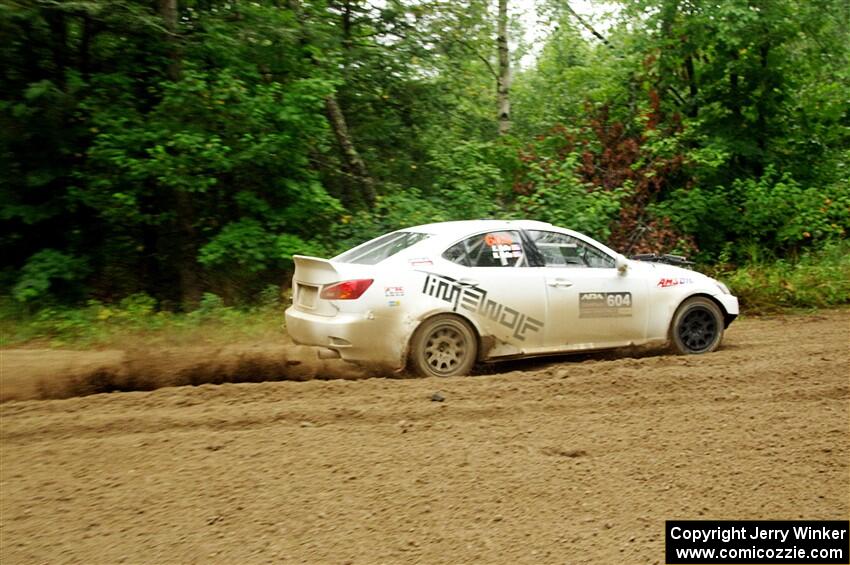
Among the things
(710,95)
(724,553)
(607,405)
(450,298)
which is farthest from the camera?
(710,95)

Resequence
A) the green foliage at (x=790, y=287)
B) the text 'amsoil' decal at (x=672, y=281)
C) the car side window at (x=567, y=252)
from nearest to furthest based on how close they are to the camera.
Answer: the car side window at (x=567, y=252) → the text 'amsoil' decal at (x=672, y=281) → the green foliage at (x=790, y=287)

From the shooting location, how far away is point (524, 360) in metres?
9.27

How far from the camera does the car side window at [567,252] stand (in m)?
8.76

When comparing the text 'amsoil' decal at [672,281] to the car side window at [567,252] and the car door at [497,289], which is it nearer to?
the car side window at [567,252]

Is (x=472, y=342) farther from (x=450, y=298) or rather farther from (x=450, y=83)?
(x=450, y=83)

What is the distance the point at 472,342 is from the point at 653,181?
27.4ft

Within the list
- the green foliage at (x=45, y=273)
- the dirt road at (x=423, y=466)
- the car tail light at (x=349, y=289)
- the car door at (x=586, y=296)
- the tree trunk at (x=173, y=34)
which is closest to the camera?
the dirt road at (x=423, y=466)

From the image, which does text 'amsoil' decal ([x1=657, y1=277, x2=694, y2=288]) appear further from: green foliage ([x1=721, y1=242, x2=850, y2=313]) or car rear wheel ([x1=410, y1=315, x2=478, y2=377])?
green foliage ([x1=721, y1=242, x2=850, y2=313])

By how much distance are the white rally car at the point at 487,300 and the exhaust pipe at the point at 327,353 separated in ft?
0.04

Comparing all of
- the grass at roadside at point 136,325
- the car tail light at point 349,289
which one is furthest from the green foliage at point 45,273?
the car tail light at point 349,289

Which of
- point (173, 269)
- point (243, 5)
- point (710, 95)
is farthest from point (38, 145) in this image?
point (710, 95)

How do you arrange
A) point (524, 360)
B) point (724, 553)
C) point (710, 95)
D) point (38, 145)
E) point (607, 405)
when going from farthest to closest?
point (710, 95)
point (38, 145)
point (524, 360)
point (607, 405)
point (724, 553)

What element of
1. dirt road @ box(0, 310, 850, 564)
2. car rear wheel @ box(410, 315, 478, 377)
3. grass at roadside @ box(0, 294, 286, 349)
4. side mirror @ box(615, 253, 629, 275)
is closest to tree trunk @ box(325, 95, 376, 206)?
grass at roadside @ box(0, 294, 286, 349)

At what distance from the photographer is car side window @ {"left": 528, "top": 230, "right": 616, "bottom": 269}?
8.76m
